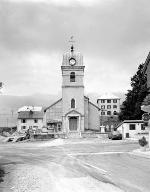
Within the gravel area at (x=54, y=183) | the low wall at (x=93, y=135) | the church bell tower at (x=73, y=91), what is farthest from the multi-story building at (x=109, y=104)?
the gravel area at (x=54, y=183)

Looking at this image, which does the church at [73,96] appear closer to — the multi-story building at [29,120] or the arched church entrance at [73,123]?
the arched church entrance at [73,123]

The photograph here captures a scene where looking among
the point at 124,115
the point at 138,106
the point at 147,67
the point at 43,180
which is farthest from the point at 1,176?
the point at 124,115

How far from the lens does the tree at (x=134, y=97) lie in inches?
2655

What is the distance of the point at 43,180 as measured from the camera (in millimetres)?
14930

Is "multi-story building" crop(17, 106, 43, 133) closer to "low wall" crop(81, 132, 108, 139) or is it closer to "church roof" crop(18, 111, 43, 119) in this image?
"church roof" crop(18, 111, 43, 119)

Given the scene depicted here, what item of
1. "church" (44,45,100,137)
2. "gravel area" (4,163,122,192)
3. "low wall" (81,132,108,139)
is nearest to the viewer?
"gravel area" (4,163,122,192)

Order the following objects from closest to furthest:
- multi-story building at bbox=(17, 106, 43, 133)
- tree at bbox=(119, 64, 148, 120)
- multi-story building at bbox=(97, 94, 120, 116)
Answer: tree at bbox=(119, 64, 148, 120), multi-story building at bbox=(17, 106, 43, 133), multi-story building at bbox=(97, 94, 120, 116)

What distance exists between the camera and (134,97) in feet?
229

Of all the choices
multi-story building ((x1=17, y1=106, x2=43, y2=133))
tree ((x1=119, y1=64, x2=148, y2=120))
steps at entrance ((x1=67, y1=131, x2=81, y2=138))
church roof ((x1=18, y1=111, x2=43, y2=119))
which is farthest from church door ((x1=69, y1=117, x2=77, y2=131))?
church roof ((x1=18, y1=111, x2=43, y2=119))

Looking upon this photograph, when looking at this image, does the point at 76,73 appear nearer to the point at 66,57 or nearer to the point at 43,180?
the point at 66,57

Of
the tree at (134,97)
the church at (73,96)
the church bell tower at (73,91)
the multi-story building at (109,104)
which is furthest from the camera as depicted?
the multi-story building at (109,104)

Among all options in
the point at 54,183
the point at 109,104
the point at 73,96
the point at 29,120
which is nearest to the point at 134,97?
the point at 73,96

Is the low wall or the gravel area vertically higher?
the low wall

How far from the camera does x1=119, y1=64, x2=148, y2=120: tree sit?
221 feet
